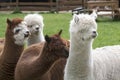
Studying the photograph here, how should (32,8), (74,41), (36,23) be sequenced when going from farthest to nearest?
(32,8) → (36,23) → (74,41)

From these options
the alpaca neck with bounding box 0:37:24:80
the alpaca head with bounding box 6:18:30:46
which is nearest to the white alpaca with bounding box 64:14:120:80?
the alpaca head with bounding box 6:18:30:46

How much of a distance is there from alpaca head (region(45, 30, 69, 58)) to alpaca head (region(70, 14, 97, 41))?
9.4 inches

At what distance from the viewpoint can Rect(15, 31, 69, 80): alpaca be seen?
6062 millimetres

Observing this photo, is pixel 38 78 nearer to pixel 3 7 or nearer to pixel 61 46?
pixel 61 46

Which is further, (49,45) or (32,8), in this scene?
(32,8)

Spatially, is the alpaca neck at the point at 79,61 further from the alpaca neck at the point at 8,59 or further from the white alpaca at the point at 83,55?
the alpaca neck at the point at 8,59

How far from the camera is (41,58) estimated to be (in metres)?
6.21

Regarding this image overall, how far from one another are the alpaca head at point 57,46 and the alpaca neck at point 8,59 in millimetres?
961

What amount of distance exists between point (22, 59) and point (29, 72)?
0.38 meters

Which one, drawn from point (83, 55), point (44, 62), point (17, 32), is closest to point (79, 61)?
point (83, 55)

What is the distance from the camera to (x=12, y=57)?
6969 mm

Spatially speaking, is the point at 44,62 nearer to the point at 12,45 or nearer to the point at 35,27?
the point at 12,45

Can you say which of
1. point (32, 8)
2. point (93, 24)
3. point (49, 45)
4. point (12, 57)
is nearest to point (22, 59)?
point (12, 57)

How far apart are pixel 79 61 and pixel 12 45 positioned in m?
1.26
